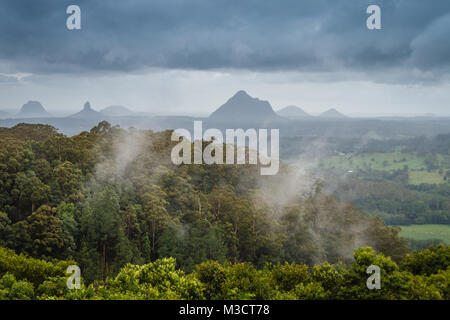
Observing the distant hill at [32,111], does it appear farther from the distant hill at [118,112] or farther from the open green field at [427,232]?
the open green field at [427,232]

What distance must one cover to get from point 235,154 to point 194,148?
820 centimetres

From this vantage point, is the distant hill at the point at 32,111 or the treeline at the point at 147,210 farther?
the distant hill at the point at 32,111

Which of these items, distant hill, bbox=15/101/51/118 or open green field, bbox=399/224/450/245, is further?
Result: distant hill, bbox=15/101/51/118

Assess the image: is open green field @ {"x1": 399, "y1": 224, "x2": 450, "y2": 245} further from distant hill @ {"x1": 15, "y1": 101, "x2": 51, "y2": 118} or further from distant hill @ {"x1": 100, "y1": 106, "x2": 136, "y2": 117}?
distant hill @ {"x1": 15, "y1": 101, "x2": 51, "y2": 118}

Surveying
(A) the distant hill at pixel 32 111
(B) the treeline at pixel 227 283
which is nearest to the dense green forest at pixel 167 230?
(B) the treeline at pixel 227 283

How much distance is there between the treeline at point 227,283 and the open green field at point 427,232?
10380 cm

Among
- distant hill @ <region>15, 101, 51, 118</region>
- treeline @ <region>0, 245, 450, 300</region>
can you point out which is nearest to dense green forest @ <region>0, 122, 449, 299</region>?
treeline @ <region>0, 245, 450, 300</region>

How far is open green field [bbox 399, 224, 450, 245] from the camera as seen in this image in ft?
362

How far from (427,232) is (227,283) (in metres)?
123

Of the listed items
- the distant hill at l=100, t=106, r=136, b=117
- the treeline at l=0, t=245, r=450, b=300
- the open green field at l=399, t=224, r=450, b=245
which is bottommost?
the open green field at l=399, t=224, r=450, b=245

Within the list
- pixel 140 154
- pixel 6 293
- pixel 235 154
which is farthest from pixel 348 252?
pixel 6 293

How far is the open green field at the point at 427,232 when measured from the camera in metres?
110

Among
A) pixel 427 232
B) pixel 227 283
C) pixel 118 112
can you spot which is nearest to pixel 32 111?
pixel 118 112

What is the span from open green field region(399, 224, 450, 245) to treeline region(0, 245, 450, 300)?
341ft
